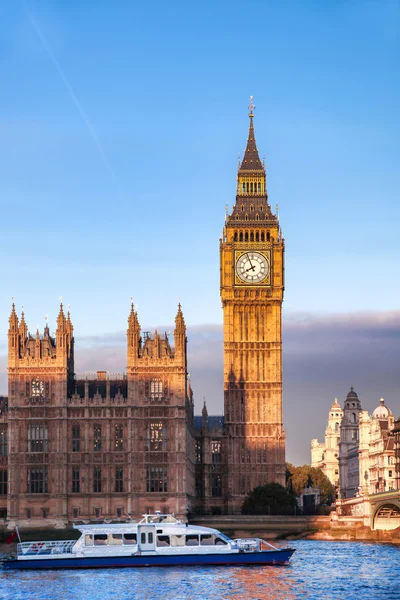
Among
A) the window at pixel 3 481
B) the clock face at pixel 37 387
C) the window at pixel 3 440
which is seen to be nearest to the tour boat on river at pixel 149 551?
the clock face at pixel 37 387

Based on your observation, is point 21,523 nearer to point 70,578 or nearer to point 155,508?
point 155,508

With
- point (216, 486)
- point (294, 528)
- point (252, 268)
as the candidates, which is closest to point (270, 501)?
point (294, 528)

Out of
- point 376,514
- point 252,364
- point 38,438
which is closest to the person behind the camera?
point 38,438

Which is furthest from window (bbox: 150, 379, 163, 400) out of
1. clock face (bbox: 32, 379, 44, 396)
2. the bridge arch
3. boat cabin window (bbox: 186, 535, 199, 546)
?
boat cabin window (bbox: 186, 535, 199, 546)

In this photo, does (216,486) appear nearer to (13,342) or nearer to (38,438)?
(38,438)

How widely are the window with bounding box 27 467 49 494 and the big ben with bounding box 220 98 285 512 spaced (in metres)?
42.5

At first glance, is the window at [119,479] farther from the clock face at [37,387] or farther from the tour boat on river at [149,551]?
the tour boat on river at [149,551]

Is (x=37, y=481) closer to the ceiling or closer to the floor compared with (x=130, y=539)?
closer to the ceiling

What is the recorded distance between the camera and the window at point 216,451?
634 ft

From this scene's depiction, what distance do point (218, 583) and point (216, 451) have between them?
305ft

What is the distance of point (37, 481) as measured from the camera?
154500 mm

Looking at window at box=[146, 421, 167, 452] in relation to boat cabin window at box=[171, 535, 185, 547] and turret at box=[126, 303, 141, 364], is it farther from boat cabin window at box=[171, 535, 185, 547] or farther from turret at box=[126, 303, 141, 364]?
boat cabin window at box=[171, 535, 185, 547]

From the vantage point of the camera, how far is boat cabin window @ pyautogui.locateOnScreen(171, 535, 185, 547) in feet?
376

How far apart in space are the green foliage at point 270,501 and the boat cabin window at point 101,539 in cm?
6455
